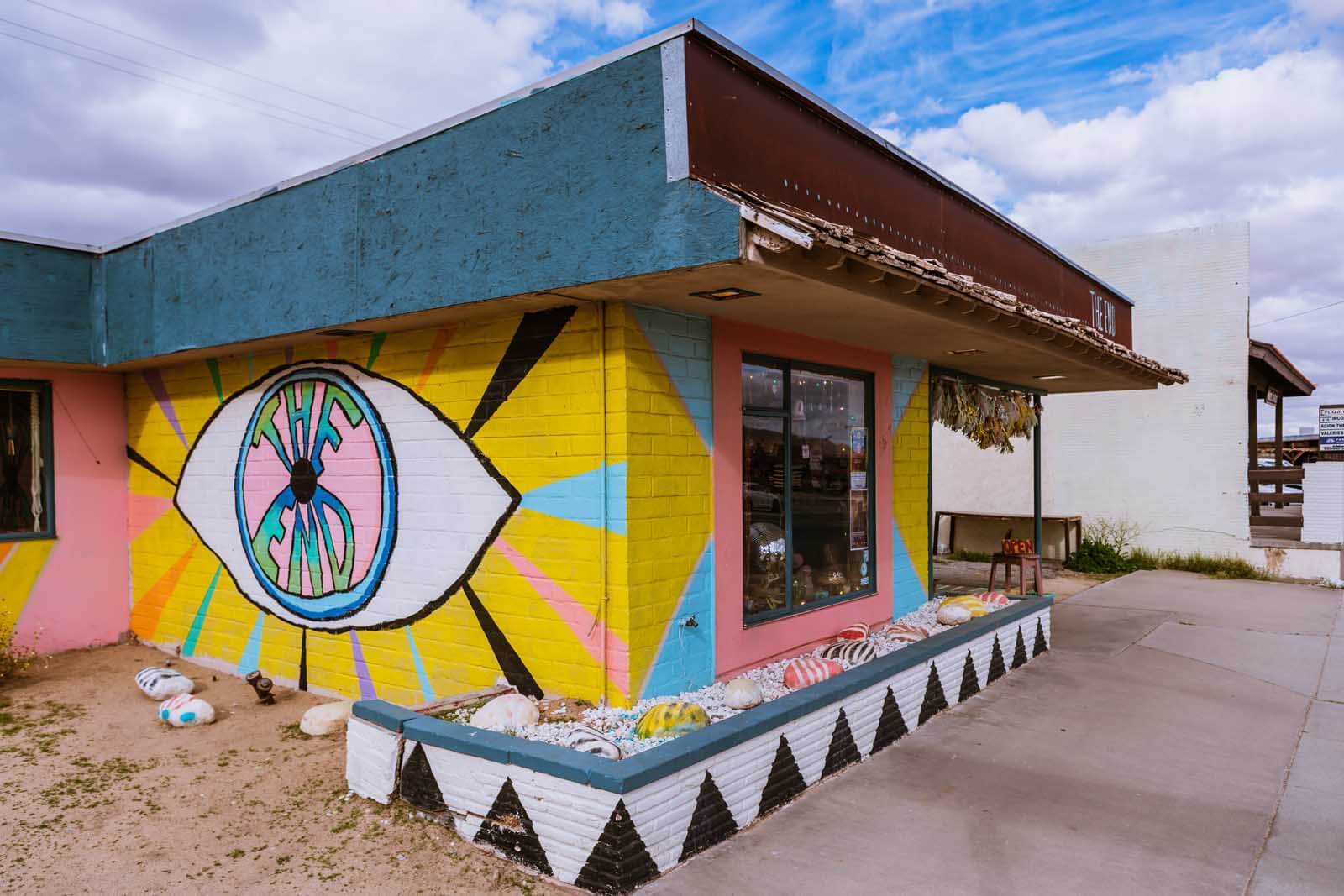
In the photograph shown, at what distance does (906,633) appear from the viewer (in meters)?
6.73

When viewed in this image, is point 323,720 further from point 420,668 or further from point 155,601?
point 155,601

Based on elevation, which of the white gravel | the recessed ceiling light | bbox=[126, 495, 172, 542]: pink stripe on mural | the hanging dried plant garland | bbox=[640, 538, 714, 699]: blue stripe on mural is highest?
the recessed ceiling light

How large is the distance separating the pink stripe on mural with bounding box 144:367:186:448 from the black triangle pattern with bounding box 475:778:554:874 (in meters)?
5.65

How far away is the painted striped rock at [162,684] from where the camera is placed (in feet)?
21.9

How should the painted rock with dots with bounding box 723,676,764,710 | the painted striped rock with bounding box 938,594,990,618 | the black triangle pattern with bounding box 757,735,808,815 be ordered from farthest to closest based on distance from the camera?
the painted striped rock with bounding box 938,594,990,618, the painted rock with dots with bounding box 723,676,764,710, the black triangle pattern with bounding box 757,735,808,815

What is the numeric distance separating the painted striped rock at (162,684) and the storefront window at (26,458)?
87.1 inches

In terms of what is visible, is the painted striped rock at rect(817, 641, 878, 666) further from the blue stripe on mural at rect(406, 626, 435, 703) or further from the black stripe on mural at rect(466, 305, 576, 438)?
the black stripe on mural at rect(466, 305, 576, 438)

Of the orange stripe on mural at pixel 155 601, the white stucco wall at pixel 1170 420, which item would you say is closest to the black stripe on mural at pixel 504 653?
the orange stripe on mural at pixel 155 601

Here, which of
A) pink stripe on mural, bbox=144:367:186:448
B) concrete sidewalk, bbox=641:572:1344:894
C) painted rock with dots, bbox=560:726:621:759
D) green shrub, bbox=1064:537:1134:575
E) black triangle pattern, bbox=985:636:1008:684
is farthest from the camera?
green shrub, bbox=1064:537:1134:575

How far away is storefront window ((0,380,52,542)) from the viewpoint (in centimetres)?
789

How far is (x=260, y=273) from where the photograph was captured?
→ 6395mm

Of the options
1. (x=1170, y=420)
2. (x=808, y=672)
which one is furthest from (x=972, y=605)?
(x=1170, y=420)

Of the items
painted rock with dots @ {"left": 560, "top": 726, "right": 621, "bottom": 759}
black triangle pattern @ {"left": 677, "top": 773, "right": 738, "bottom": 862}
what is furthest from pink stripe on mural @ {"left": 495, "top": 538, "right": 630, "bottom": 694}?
black triangle pattern @ {"left": 677, "top": 773, "right": 738, "bottom": 862}

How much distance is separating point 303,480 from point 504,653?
8.12 ft
